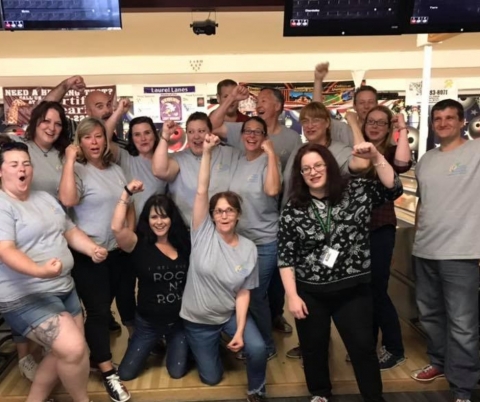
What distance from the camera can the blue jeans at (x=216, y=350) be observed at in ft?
7.68

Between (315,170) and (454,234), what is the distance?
73cm

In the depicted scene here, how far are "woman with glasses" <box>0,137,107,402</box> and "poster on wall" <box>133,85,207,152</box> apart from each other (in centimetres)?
508

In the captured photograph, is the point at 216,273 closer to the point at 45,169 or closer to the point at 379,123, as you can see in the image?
the point at 45,169

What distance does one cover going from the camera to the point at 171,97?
283 inches

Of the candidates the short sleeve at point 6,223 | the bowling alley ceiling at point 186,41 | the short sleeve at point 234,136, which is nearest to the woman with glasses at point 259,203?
the short sleeve at point 234,136

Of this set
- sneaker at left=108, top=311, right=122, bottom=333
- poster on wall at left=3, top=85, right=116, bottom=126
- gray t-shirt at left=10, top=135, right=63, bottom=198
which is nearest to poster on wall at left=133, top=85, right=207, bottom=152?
poster on wall at left=3, top=85, right=116, bottom=126

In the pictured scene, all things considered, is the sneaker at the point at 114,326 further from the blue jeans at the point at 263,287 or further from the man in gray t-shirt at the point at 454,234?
the man in gray t-shirt at the point at 454,234

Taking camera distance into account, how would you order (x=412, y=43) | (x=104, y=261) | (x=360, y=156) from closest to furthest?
(x=360, y=156), (x=104, y=261), (x=412, y=43)

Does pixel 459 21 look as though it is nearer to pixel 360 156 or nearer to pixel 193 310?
pixel 360 156

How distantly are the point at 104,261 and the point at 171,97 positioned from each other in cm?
518

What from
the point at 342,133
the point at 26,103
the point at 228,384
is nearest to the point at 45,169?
the point at 228,384

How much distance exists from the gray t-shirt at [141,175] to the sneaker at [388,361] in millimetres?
1516

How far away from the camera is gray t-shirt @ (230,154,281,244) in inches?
98.3

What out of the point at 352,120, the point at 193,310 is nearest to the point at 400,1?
the point at 352,120
